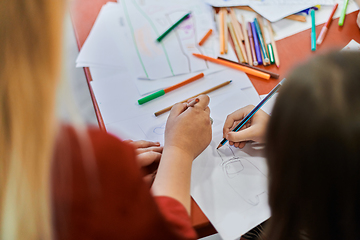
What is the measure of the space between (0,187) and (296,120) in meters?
0.35

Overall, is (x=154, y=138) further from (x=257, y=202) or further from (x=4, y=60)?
(x=4, y=60)

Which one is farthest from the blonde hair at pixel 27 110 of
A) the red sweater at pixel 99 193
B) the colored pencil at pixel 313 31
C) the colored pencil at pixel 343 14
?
the colored pencil at pixel 343 14

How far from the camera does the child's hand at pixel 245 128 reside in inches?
22.8

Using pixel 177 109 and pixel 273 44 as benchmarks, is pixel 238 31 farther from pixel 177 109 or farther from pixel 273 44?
pixel 177 109

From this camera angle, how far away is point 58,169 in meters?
0.36

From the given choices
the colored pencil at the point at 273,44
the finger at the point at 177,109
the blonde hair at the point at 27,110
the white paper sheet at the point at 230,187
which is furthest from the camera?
the colored pencil at the point at 273,44

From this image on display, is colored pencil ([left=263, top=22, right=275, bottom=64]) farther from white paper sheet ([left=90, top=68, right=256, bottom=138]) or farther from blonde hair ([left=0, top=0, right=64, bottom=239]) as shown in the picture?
blonde hair ([left=0, top=0, right=64, bottom=239])

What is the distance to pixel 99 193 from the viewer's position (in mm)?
375

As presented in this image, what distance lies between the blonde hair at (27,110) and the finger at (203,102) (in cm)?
34

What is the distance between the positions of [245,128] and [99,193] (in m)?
0.35

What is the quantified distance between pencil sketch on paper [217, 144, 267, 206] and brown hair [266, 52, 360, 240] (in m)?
0.13

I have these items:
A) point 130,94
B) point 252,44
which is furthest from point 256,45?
point 130,94

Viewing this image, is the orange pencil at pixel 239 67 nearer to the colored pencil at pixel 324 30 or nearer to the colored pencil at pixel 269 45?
the colored pencil at pixel 269 45

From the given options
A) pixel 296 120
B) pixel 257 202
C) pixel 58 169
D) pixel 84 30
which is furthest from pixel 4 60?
pixel 84 30
